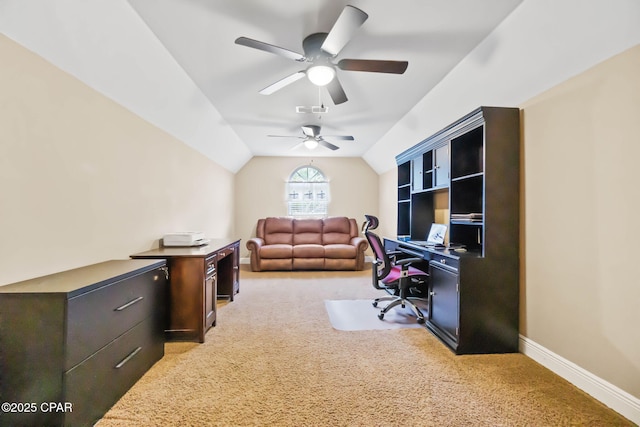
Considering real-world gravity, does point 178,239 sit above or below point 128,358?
above

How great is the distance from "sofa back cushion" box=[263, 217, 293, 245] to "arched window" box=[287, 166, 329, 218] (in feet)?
1.73

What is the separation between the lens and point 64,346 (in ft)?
4.24

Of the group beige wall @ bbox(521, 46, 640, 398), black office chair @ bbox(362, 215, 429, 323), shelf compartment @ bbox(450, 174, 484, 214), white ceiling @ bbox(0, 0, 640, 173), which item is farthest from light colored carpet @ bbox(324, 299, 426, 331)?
white ceiling @ bbox(0, 0, 640, 173)

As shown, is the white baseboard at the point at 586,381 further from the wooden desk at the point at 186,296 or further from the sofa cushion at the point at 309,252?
the sofa cushion at the point at 309,252

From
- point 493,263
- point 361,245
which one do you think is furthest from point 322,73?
point 361,245

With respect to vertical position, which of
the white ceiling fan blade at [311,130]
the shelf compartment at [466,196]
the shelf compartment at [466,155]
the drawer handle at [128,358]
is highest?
the white ceiling fan blade at [311,130]

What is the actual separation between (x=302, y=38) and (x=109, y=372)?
265cm

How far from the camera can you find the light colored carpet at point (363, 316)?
111 inches

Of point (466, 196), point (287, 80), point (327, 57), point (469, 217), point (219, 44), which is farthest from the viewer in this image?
point (466, 196)

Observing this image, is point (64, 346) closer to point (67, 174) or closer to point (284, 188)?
point (67, 174)

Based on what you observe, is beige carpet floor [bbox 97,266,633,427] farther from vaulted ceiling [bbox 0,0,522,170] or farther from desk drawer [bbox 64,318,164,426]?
vaulted ceiling [bbox 0,0,522,170]

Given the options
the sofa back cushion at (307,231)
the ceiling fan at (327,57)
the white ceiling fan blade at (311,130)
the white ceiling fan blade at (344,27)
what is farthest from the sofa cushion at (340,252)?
the white ceiling fan blade at (344,27)

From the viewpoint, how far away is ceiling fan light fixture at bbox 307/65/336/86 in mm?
2191

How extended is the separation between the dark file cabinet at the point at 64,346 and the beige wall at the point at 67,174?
255 millimetres
